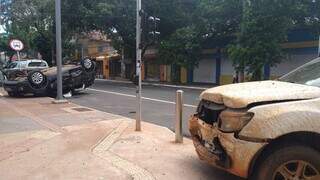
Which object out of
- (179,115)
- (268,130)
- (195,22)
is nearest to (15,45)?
(195,22)

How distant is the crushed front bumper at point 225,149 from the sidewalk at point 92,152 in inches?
26.8

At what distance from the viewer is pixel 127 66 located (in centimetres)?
4966

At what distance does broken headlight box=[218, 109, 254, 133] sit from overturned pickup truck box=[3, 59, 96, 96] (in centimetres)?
1506

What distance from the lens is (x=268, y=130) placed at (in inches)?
197

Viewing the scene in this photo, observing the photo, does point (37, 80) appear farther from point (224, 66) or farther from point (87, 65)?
point (224, 66)

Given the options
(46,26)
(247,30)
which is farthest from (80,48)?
(247,30)

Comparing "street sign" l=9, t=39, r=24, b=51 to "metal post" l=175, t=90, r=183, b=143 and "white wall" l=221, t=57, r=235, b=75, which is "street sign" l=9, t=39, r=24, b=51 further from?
"white wall" l=221, t=57, r=235, b=75

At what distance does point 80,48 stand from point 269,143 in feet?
188

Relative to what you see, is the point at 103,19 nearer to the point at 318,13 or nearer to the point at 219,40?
the point at 219,40

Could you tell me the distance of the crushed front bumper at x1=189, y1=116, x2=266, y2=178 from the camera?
17.0 ft

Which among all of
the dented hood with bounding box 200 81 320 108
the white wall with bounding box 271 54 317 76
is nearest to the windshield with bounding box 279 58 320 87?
the dented hood with bounding box 200 81 320 108

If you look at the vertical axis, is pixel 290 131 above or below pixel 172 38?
below

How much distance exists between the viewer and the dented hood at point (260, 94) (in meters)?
5.18

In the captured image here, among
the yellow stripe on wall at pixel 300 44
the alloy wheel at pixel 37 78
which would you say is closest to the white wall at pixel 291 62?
the yellow stripe on wall at pixel 300 44
